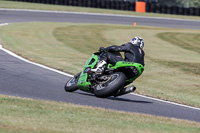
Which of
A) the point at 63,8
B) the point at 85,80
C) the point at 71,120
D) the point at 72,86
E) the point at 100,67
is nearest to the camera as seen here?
the point at 71,120

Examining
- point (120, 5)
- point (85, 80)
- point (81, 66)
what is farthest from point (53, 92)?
point (120, 5)

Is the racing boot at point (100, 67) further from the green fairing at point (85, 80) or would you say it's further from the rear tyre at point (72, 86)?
the rear tyre at point (72, 86)

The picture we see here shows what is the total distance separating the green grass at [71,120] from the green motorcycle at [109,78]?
118 cm

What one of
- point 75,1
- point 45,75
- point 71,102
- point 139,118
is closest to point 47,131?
point 139,118

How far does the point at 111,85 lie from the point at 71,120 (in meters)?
2.44

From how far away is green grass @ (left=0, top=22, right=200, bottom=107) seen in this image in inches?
521

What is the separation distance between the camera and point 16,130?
5.89m

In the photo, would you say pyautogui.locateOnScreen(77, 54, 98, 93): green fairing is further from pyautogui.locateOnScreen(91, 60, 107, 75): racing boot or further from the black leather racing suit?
the black leather racing suit

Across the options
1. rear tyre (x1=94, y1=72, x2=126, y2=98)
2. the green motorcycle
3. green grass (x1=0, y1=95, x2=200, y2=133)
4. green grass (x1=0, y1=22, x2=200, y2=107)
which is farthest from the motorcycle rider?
green grass (x1=0, y1=22, x2=200, y2=107)

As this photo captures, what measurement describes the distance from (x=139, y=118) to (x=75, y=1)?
38.2 m

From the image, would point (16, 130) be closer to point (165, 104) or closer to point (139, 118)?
point (139, 118)

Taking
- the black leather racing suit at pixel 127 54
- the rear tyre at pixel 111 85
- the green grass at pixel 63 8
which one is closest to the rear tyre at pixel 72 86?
the rear tyre at pixel 111 85

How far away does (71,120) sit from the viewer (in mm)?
6910

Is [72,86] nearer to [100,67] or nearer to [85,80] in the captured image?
[85,80]
